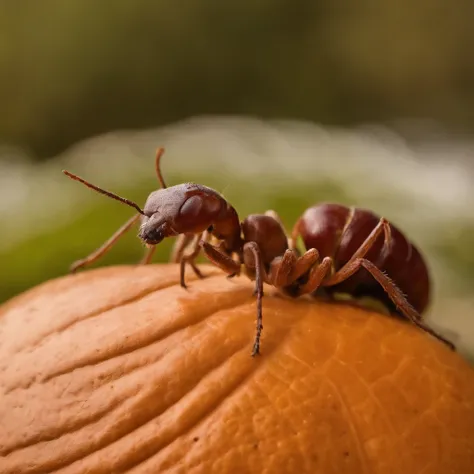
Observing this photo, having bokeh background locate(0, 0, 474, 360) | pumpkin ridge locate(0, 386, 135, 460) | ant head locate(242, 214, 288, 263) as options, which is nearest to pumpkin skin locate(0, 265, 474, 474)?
pumpkin ridge locate(0, 386, 135, 460)

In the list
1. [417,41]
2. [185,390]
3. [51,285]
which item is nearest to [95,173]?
[51,285]

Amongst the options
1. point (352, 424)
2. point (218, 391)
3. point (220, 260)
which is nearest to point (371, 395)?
point (352, 424)

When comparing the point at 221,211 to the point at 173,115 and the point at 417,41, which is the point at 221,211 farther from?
the point at 417,41

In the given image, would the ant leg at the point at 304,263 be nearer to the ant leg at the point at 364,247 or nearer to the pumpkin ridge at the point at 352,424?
the ant leg at the point at 364,247

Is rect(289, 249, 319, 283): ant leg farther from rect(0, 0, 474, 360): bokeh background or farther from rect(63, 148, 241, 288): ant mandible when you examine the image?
rect(0, 0, 474, 360): bokeh background

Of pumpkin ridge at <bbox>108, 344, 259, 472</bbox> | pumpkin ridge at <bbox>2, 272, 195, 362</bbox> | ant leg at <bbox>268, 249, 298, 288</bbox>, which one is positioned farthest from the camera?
ant leg at <bbox>268, 249, 298, 288</bbox>

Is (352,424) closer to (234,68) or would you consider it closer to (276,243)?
(276,243)

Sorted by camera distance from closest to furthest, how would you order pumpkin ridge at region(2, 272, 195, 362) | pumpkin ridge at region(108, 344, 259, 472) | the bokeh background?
pumpkin ridge at region(108, 344, 259, 472) < pumpkin ridge at region(2, 272, 195, 362) < the bokeh background
